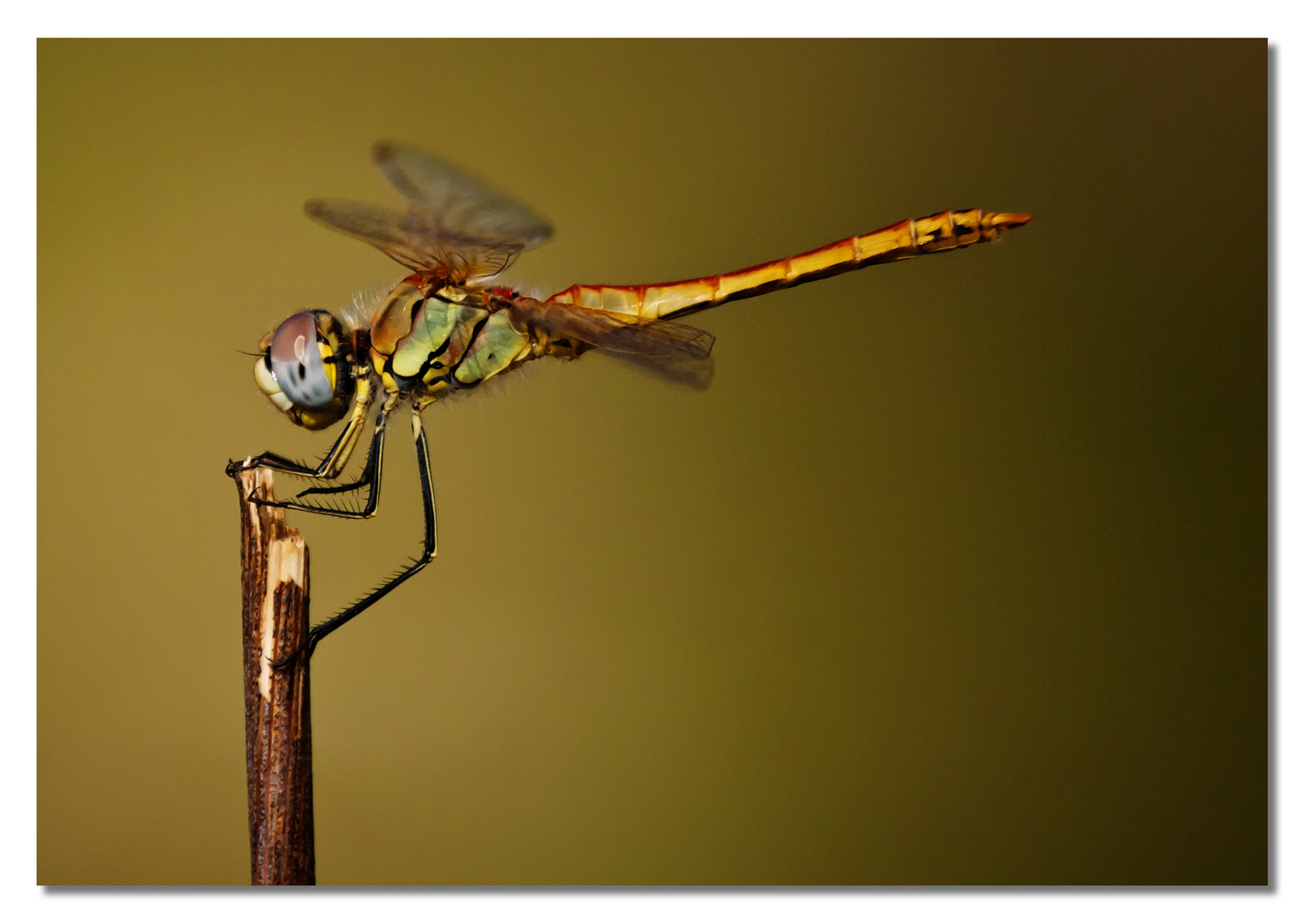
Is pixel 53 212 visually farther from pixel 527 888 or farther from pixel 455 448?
pixel 527 888

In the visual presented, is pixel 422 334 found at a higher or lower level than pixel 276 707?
higher

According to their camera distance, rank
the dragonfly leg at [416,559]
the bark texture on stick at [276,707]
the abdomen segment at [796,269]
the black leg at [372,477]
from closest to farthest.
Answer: the bark texture on stick at [276,707] < the dragonfly leg at [416,559] < the black leg at [372,477] < the abdomen segment at [796,269]

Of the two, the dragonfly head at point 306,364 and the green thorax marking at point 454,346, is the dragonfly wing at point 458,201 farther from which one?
the dragonfly head at point 306,364

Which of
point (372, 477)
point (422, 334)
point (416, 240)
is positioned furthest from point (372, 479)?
point (416, 240)

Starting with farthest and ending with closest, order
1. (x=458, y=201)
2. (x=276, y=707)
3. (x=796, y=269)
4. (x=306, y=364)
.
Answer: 1. (x=796, y=269)
2. (x=458, y=201)
3. (x=306, y=364)
4. (x=276, y=707)

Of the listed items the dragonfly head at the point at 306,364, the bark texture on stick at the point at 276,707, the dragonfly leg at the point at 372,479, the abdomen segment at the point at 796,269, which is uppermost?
the abdomen segment at the point at 796,269

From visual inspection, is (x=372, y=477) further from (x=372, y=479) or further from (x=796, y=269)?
(x=796, y=269)

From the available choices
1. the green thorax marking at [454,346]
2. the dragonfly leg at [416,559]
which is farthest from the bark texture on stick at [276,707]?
the green thorax marking at [454,346]
